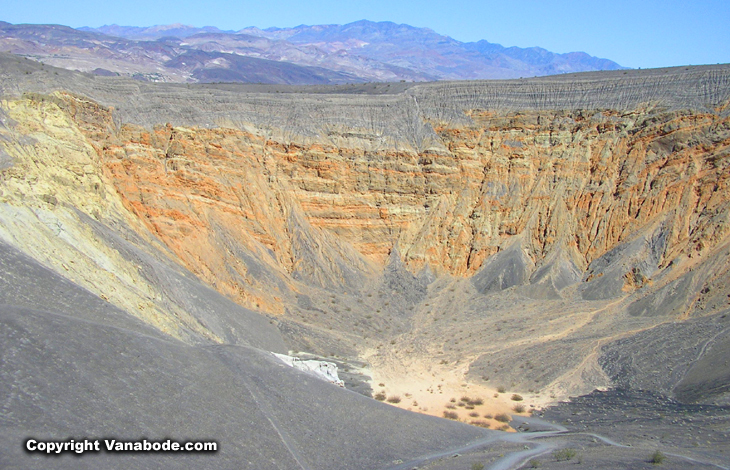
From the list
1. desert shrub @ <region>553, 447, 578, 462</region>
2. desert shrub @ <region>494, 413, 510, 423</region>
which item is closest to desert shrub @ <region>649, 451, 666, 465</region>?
desert shrub @ <region>553, 447, 578, 462</region>

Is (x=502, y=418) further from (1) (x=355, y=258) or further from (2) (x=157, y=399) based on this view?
(1) (x=355, y=258)

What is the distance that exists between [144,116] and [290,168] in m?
8.64

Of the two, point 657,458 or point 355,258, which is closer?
point 657,458

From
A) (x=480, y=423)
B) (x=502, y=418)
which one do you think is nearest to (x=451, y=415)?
(x=480, y=423)

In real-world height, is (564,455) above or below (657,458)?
below

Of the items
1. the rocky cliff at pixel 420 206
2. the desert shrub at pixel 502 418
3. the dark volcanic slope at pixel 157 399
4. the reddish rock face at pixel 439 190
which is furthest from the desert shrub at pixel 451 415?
the reddish rock face at pixel 439 190

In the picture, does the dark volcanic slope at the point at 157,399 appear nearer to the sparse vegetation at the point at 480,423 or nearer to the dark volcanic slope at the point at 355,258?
the dark volcanic slope at the point at 355,258

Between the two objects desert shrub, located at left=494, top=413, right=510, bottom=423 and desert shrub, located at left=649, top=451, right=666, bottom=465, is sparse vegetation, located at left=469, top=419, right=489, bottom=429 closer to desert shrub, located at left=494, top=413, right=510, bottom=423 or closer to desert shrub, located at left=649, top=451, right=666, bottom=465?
desert shrub, located at left=494, top=413, right=510, bottom=423

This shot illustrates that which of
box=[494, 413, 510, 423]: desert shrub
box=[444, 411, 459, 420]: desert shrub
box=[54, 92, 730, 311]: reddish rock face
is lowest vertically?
box=[444, 411, 459, 420]: desert shrub

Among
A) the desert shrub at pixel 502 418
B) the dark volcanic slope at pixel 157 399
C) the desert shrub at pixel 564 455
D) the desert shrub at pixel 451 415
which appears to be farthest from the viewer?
the desert shrub at pixel 451 415

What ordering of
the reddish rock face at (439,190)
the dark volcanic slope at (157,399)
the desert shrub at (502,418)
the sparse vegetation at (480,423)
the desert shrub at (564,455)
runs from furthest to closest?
the reddish rock face at (439,190) < the desert shrub at (502,418) < the sparse vegetation at (480,423) < the desert shrub at (564,455) < the dark volcanic slope at (157,399)

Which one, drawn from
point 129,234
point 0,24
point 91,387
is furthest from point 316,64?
point 91,387

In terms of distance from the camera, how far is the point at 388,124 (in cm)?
3928

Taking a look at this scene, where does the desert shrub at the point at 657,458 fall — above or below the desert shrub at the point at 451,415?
above
